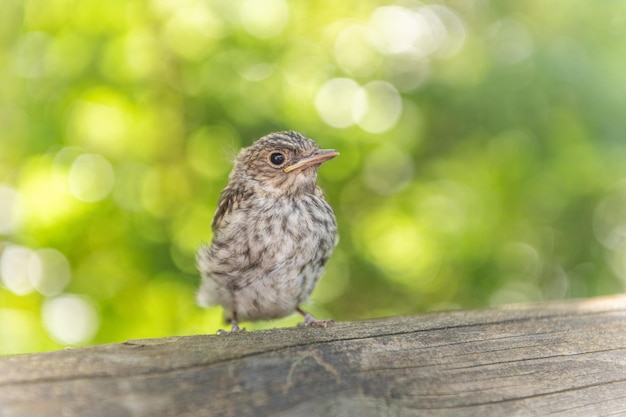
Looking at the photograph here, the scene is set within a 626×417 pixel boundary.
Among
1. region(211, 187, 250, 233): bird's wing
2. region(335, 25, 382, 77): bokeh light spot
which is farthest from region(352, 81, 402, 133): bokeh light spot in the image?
region(211, 187, 250, 233): bird's wing

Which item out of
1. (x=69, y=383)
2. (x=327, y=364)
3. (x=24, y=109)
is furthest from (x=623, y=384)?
(x=24, y=109)

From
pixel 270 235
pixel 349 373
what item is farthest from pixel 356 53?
pixel 349 373

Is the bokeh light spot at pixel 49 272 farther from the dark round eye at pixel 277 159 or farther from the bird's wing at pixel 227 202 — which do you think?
the dark round eye at pixel 277 159

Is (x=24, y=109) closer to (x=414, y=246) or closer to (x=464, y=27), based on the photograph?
(x=414, y=246)

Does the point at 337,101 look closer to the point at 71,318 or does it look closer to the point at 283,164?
the point at 283,164

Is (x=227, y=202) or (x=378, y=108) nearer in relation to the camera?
(x=227, y=202)
